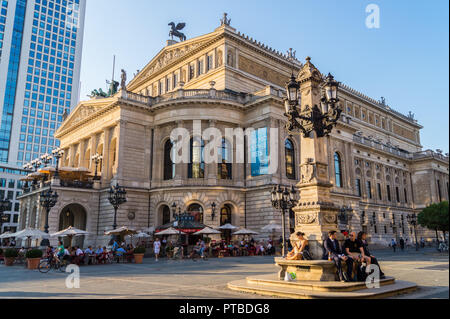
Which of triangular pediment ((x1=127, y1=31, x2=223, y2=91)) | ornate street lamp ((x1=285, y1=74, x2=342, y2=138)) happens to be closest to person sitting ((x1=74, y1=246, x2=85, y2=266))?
ornate street lamp ((x1=285, y1=74, x2=342, y2=138))

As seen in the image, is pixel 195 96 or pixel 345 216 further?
pixel 345 216

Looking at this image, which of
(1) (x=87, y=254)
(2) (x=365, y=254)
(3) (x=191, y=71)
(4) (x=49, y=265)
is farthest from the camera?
(3) (x=191, y=71)

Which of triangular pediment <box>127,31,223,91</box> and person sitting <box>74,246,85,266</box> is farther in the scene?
triangular pediment <box>127,31,223,91</box>

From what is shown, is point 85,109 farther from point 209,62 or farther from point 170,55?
point 209,62

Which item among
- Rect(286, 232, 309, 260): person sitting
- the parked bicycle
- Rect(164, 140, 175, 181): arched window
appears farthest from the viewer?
Rect(164, 140, 175, 181): arched window

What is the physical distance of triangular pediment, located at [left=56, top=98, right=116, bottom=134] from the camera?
42969mm

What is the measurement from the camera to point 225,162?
38.2 metres

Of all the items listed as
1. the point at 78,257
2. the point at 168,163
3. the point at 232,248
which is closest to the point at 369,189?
the point at 232,248

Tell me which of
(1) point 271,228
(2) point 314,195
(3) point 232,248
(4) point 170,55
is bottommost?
(3) point 232,248

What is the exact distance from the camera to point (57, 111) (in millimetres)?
99250

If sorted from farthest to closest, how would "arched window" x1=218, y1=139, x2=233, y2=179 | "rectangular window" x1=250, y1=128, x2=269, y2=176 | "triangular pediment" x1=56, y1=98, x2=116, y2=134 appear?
"triangular pediment" x1=56, y1=98, x2=116, y2=134, "arched window" x1=218, y1=139, x2=233, y2=179, "rectangular window" x1=250, y1=128, x2=269, y2=176

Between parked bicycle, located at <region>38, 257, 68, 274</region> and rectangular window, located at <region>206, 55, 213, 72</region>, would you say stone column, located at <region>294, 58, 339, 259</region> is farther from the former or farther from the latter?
rectangular window, located at <region>206, 55, 213, 72</region>

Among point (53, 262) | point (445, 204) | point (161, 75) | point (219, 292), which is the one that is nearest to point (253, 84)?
point (161, 75)

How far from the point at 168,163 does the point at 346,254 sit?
30.1 m
